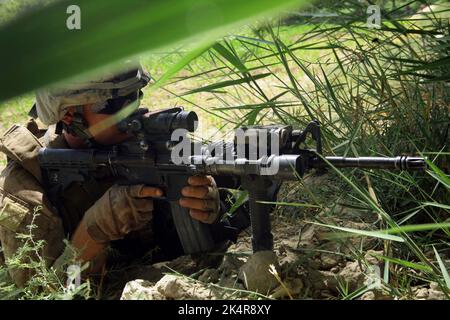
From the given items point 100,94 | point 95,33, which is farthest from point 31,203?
point 95,33

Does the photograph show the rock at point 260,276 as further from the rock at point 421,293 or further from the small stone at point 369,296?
the rock at point 421,293

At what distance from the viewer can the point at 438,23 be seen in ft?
6.61

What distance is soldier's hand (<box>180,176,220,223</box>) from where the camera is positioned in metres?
1.96

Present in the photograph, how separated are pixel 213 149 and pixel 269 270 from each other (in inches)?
15.3

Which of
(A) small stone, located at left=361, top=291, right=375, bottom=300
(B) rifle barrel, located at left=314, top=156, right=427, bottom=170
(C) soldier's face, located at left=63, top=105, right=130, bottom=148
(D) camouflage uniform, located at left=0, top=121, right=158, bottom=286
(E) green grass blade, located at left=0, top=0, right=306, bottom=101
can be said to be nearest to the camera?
(E) green grass blade, located at left=0, top=0, right=306, bottom=101

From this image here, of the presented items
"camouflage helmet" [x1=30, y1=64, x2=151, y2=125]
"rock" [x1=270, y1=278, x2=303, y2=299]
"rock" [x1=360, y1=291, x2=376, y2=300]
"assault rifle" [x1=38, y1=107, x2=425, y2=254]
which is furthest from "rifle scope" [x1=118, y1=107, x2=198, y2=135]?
"rock" [x1=360, y1=291, x2=376, y2=300]

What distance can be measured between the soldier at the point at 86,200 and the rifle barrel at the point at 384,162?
1.68 feet

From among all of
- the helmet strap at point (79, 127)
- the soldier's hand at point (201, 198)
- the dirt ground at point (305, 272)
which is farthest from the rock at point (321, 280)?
the helmet strap at point (79, 127)

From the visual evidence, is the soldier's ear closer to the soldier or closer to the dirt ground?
the soldier

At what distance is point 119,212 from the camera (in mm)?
2115

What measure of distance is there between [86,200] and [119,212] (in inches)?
16.3

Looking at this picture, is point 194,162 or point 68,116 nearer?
point 194,162

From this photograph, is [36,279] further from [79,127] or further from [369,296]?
[369,296]
